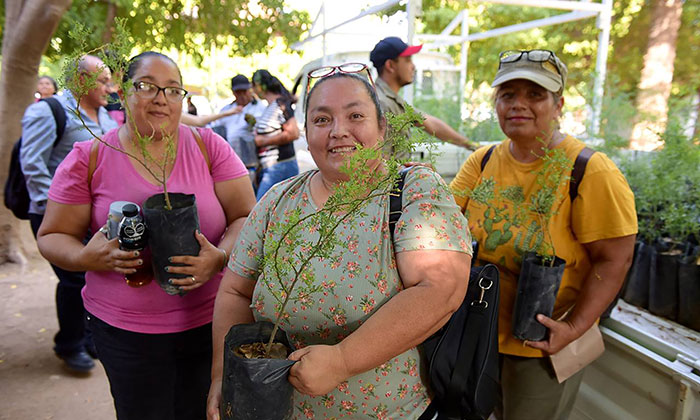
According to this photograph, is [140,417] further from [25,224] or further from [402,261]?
[25,224]

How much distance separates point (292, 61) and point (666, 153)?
1573cm

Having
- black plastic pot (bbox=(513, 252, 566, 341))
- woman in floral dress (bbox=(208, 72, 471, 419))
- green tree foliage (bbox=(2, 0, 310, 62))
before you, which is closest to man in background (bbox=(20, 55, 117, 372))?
woman in floral dress (bbox=(208, 72, 471, 419))

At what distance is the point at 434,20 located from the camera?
46.3ft

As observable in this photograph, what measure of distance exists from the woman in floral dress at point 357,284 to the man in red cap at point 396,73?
1.91m

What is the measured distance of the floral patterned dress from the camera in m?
1.29

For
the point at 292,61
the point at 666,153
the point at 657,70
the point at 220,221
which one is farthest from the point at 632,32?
the point at 220,221

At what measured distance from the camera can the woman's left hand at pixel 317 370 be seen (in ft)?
3.66

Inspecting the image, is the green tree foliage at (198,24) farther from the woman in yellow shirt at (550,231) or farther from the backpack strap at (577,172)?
the backpack strap at (577,172)

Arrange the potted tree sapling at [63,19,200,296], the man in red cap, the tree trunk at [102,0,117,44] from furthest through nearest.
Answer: the tree trunk at [102,0,117,44] → the man in red cap → the potted tree sapling at [63,19,200,296]

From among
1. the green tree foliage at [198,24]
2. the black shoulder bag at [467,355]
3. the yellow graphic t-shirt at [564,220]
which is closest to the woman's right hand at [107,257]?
the black shoulder bag at [467,355]

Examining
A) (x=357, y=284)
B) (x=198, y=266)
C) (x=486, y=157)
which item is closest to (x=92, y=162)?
(x=198, y=266)

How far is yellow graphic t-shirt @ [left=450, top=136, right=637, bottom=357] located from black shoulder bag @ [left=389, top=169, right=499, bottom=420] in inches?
14.9

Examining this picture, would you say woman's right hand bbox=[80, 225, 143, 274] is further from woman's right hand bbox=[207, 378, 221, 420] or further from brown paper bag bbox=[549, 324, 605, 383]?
brown paper bag bbox=[549, 324, 605, 383]

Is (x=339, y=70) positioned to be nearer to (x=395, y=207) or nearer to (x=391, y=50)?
(x=395, y=207)
